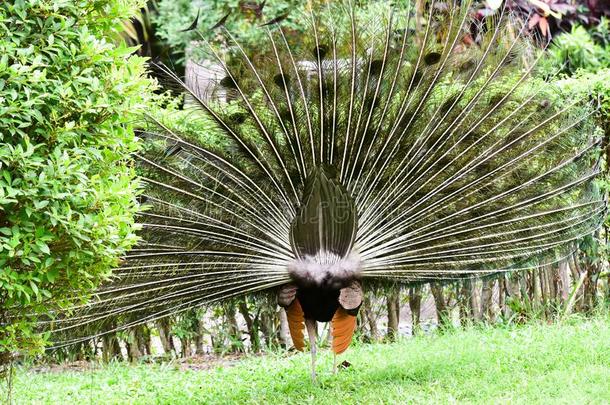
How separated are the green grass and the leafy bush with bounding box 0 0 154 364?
199 cm

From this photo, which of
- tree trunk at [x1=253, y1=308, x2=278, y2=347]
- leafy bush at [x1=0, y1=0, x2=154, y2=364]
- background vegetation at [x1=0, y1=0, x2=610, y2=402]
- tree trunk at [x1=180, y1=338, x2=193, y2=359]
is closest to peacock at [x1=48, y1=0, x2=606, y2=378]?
background vegetation at [x1=0, y1=0, x2=610, y2=402]

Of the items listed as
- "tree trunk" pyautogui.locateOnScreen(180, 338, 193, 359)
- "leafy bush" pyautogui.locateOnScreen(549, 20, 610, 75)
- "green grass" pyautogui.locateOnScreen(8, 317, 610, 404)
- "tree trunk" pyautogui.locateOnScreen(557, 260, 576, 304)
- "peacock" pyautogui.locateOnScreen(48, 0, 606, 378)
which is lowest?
"green grass" pyautogui.locateOnScreen(8, 317, 610, 404)

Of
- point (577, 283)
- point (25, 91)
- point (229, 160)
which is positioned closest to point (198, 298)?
point (229, 160)

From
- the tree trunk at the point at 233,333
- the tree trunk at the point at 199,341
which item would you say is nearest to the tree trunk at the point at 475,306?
the tree trunk at the point at 233,333

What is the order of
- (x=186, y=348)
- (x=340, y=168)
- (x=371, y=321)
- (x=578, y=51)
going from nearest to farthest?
(x=340, y=168), (x=186, y=348), (x=371, y=321), (x=578, y=51)

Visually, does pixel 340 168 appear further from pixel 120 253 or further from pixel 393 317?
pixel 393 317

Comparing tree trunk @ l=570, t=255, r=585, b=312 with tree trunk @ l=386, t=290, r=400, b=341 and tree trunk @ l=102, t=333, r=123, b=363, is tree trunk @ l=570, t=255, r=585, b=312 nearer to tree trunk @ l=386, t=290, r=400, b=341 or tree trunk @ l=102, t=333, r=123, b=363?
tree trunk @ l=386, t=290, r=400, b=341

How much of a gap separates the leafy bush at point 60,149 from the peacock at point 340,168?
1365 millimetres

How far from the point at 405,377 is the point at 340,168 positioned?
148cm

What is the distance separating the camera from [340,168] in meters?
5.87

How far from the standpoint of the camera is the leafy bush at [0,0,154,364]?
3.71 meters

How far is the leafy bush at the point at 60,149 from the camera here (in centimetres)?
371

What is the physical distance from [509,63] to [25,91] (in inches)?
136

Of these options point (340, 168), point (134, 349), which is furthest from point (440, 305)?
point (134, 349)
